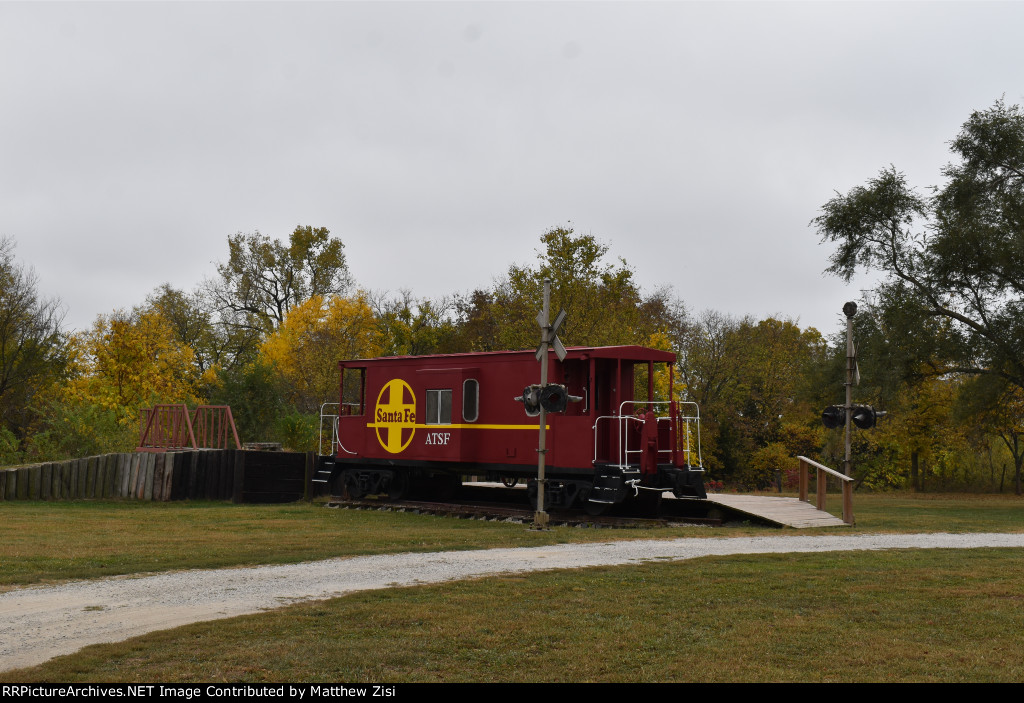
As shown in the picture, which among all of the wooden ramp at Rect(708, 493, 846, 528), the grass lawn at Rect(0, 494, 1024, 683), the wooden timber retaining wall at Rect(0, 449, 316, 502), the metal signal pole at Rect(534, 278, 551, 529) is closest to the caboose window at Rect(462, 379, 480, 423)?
the metal signal pole at Rect(534, 278, 551, 529)

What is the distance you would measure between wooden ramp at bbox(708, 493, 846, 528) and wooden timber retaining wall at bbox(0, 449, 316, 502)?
10540 millimetres

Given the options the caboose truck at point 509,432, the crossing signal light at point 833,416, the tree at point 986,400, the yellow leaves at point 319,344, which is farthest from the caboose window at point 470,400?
the yellow leaves at point 319,344

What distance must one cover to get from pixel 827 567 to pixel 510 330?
2833 cm

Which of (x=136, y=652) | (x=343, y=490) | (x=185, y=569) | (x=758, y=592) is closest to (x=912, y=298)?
(x=343, y=490)

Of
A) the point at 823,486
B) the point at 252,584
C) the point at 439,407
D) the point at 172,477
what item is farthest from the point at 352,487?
the point at 252,584

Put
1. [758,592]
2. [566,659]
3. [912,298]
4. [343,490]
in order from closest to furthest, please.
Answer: [566,659] → [758,592] → [343,490] → [912,298]

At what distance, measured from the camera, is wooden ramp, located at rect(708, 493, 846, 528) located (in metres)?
18.8

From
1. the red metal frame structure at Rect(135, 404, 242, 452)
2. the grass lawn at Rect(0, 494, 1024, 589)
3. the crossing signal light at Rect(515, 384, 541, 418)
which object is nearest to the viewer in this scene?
the grass lawn at Rect(0, 494, 1024, 589)

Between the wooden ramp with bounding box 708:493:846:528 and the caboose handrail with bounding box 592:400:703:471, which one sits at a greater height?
the caboose handrail with bounding box 592:400:703:471

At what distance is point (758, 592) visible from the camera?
412 inches

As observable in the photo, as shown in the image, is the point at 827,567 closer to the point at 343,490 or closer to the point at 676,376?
the point at 343,490

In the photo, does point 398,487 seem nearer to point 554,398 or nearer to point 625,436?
point 625,436

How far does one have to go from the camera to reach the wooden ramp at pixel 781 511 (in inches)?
740

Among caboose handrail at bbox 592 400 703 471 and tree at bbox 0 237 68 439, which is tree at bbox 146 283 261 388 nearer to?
tree at bbox 0 237 68 439
